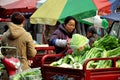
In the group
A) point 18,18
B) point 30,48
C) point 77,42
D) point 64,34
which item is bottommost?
point 30,48

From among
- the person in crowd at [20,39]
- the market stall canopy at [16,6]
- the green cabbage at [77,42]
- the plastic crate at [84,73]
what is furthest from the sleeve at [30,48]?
the market stall canopy at [16,6]

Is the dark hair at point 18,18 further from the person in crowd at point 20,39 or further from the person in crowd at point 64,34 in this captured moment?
the person in crowd at point 64,34

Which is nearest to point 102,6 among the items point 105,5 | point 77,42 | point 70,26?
point 105,5

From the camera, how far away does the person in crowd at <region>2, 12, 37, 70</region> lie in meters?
9.31

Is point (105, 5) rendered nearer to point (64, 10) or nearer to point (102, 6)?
point (102, 6)

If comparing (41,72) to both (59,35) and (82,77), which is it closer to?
(82,77)

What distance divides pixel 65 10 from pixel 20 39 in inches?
162

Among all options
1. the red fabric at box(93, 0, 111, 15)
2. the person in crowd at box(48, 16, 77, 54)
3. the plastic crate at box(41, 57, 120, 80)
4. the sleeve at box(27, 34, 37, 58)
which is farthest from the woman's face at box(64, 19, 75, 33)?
the red fabric at box(93, 0, 111, 15)

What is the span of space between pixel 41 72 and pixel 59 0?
660cm

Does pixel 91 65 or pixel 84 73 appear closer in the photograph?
pixel 84 73

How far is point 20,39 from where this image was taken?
30.9 ft

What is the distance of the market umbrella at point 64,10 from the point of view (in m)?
13.1

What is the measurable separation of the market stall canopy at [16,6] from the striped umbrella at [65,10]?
28.5 feet

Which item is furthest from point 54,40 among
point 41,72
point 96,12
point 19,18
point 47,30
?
point 47,30
